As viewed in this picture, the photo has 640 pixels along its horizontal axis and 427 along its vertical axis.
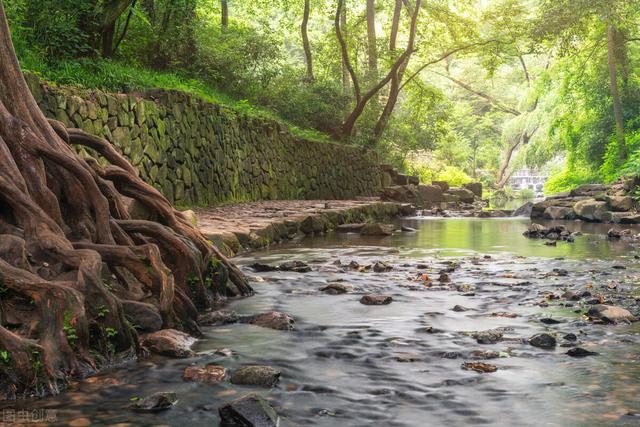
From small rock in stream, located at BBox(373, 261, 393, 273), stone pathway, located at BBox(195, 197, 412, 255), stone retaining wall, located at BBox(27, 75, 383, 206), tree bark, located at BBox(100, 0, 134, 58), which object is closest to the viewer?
small rock in stream, located at BBox(373, 261, 393, 273)

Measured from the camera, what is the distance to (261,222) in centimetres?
1041

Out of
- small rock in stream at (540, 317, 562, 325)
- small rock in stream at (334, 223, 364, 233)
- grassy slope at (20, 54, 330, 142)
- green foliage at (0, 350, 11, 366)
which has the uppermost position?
grassy slope at (20, 54, 330, 142)

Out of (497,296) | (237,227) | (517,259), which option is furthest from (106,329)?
(517,259)

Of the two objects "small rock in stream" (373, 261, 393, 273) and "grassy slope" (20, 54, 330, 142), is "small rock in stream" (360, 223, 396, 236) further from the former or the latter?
"small rock in stream" (373, 261, 393, 273)

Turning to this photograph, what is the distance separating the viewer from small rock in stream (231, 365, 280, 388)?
3.42 m

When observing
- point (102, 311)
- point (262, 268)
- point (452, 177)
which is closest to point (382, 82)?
point (262, 268)

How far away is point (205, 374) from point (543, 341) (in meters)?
2.11

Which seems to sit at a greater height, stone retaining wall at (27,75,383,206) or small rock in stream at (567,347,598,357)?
stone retaining wall at (27,75,383,206)

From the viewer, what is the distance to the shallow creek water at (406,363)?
298cm

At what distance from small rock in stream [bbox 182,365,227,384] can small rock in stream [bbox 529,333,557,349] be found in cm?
195

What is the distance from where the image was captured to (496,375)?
354 cm

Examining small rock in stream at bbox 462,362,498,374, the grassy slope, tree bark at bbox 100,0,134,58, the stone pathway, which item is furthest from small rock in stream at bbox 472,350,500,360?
tree bark at bbox 100,0,134,58

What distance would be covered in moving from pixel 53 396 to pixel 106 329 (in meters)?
0.58

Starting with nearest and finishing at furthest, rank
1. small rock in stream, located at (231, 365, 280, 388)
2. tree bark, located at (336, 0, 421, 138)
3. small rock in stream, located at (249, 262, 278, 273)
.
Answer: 1. small rock in stream, located at (231, 365, 280, 388)
2. small rock in stream, located at (249, 262, 278, 273)
3. tree bark, located at (336, 0, 421, 138)
